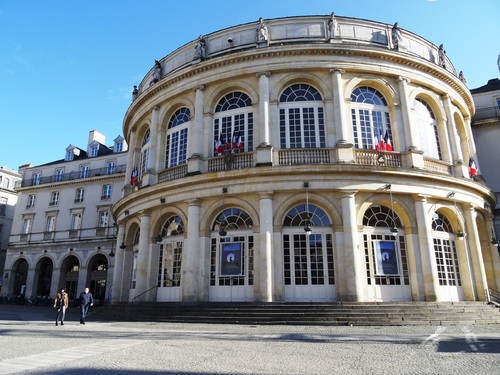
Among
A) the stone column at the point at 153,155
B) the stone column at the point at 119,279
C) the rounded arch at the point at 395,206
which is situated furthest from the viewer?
the stone column at the point at 119,279

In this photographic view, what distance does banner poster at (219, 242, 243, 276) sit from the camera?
16.9 meters

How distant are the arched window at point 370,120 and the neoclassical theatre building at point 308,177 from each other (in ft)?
0.22

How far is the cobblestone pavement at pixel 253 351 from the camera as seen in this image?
22.0 feet

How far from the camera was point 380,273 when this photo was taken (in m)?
16.4

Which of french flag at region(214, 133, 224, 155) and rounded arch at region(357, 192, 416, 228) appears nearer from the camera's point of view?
rounded arch at region(357, 192, 416, 228)

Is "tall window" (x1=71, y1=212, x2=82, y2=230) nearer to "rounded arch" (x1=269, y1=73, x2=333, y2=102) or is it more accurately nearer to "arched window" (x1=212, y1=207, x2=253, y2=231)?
"arched window" (x1=212, y1=207, x2=253, y2=231)

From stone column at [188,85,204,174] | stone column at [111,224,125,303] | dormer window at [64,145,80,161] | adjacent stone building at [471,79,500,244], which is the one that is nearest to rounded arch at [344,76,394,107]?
stone column at [188,85,204,174]

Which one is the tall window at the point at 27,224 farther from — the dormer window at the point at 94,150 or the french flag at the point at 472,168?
the french flag at the point at 472,168

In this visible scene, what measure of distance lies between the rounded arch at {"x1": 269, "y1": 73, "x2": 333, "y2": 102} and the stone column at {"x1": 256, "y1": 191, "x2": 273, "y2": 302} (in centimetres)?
508

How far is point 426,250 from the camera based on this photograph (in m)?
16.7

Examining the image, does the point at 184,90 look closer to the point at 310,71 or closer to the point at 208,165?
the point at 208,165

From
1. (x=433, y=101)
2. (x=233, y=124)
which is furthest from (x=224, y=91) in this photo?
(x=433, y=101)

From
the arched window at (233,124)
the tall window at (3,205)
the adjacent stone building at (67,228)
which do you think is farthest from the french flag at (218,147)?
the tall window at (3,205)

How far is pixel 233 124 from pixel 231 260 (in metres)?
6.70
